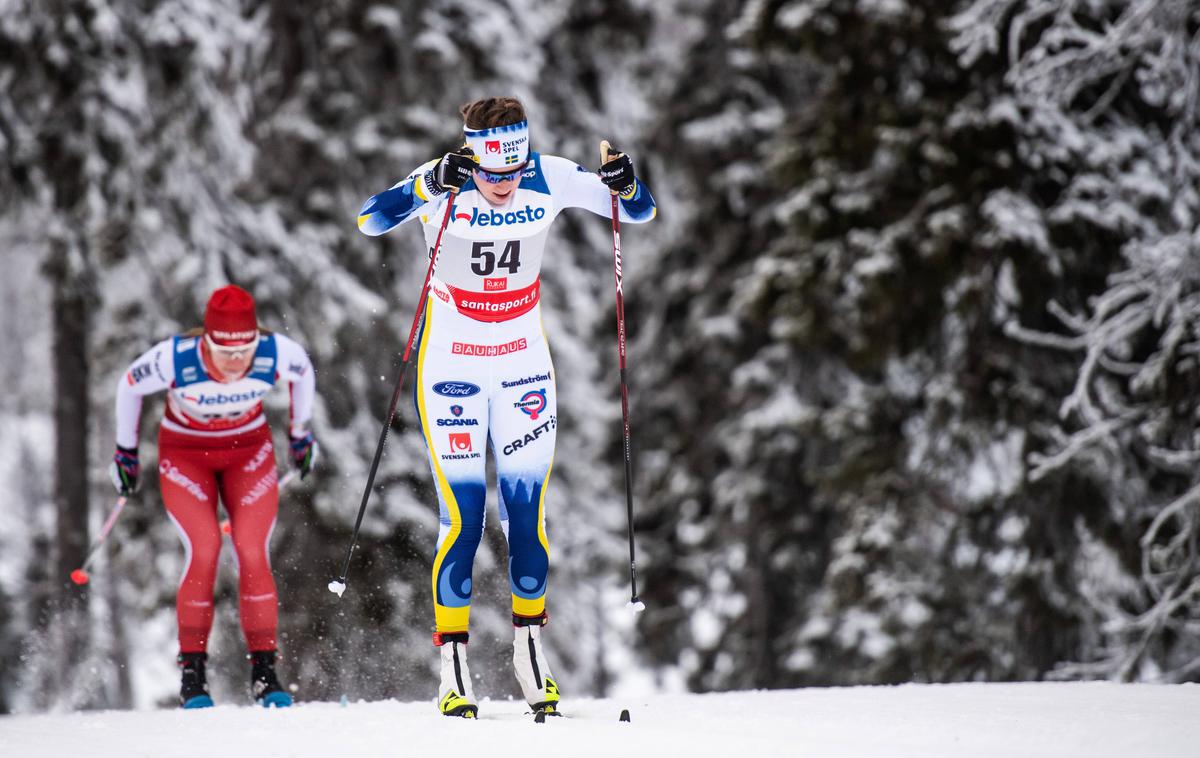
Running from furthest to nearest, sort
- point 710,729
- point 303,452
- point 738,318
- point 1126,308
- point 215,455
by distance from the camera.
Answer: point 738,318 → point 1126,308 → point 303,452 → point 215,455 → point 710,729

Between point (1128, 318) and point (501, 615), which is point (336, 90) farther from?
point (1128, 318)

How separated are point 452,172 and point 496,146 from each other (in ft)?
0.85

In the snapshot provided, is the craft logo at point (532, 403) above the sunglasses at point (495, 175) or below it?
below

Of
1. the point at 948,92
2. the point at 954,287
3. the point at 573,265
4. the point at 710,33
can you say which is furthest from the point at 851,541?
the point at 710,33

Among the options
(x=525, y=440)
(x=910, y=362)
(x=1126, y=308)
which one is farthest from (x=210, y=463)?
(x=910, y=362)

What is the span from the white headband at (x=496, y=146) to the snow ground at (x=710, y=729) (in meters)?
2.14

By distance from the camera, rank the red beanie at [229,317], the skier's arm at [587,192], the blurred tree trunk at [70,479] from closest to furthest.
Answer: the skier's arm at [587,192] < the red beanie at [229,317] < the blurred tree trunk at [70,479]

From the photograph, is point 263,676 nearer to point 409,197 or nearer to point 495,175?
point 409,197

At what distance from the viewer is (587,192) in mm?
6168

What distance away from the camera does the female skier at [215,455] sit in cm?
696

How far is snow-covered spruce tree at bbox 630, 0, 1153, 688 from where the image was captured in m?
11.2

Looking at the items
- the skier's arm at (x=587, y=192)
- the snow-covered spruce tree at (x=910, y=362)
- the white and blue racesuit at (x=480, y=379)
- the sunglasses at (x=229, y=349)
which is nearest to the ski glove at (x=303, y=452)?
the sunglasses at (x=229, y=349)

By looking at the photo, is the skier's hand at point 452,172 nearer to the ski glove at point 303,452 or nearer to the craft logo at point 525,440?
the craft logo at point 525,440

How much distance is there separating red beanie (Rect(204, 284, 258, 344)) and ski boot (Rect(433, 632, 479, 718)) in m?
1.89
